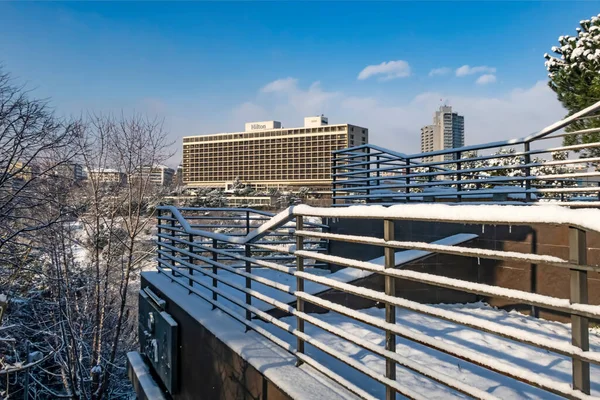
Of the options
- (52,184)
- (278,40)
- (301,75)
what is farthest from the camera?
(301,75)

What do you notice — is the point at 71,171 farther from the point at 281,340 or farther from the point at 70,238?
the point at 281,340

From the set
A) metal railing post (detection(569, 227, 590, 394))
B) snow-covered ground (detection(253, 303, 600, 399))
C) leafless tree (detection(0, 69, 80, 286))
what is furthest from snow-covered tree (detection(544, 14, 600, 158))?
leafless tree (detection(0, 69, 80, 286))

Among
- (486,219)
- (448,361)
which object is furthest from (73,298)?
(486,219)

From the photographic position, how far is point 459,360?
9.64 ft

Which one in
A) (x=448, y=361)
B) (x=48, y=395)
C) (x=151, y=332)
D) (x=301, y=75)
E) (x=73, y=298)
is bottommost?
(x=48, y=395)

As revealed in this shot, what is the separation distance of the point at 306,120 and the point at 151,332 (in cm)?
9413

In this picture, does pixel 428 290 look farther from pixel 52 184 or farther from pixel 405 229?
pixel 52 184

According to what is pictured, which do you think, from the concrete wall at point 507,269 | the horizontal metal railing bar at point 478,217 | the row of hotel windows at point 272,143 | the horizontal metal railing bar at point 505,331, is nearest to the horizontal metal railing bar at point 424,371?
the horizontal metal railing bar at point 505,331

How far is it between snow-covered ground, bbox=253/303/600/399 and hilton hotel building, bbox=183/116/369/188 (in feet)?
268

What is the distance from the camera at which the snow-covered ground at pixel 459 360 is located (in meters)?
2.44

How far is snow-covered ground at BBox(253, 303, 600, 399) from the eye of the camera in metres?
2.44

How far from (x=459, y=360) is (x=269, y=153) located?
88923 mm

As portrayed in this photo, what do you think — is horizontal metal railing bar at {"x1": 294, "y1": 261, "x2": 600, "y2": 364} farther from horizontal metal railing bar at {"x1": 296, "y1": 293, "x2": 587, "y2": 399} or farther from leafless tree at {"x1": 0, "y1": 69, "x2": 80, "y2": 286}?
leafless tree at {"x1": 0, "y1": 69, "x2": 80, "y2": 286}

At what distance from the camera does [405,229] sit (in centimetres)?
634
